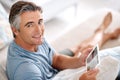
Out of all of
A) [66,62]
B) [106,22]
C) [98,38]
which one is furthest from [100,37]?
[66,62]

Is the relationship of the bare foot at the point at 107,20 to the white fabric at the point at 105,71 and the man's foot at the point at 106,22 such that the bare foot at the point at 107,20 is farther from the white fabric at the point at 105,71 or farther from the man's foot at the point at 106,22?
the white fabric at the point at 105,71

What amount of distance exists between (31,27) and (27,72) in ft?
0.71

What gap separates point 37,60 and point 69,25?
1.43 m

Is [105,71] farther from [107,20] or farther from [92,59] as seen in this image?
[107,20]

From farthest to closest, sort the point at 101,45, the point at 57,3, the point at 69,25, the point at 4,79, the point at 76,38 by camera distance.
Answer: the point at 69,25 → the point at 57,3 → the point at 76,38 → the point at 101,45 → the point at 4,79

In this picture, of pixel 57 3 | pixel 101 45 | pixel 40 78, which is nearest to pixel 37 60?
pixel 40 78

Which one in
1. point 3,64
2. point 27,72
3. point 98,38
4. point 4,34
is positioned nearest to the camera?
point 27,72

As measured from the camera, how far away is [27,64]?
4.00 ft

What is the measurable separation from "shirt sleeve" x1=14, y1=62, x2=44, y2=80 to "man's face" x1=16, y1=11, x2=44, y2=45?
0.12m

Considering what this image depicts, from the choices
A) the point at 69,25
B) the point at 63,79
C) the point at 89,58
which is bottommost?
the point at 69,25

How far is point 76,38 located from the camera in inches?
79.1

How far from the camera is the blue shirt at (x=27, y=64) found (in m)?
1.20

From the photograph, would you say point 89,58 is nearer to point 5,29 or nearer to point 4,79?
point 4,79

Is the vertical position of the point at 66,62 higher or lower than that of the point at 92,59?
lower
